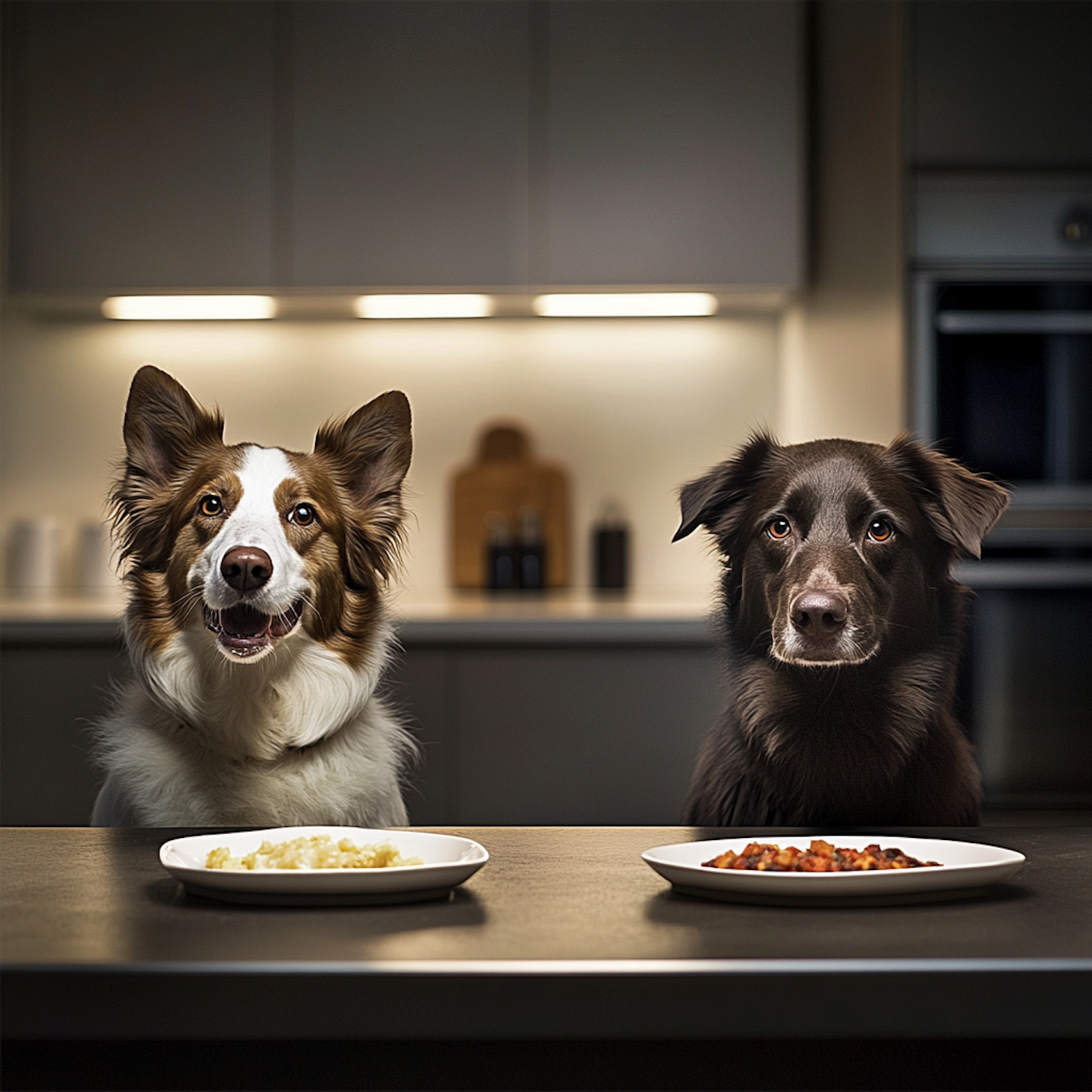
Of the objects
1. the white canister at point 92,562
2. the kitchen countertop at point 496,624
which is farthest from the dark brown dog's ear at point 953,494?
the white canister at point 92,562

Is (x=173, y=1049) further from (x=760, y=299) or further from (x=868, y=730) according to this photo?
(x=760, y=299)

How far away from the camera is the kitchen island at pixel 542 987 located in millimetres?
660

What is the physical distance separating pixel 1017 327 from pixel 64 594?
2232 millimetres

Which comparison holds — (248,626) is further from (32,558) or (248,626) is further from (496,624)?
(32,558)

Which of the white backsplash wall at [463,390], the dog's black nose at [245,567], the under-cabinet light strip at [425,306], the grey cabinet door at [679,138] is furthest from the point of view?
the white backsplash wall at [463,390]

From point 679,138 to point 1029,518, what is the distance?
114 cm

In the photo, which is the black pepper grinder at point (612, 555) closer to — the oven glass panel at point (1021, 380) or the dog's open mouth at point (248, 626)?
the oven glass panel at point (1021, 380)

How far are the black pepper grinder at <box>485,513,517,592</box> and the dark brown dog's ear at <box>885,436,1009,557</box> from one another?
181cm

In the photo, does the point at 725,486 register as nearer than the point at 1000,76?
Yes

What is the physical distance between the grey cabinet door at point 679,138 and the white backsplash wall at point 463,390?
0.36 meters

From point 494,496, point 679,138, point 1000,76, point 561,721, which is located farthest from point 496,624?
point 1000,76

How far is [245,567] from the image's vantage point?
112cm

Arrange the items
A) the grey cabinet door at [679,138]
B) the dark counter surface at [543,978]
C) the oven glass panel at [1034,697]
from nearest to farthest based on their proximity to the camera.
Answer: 1. the dark counter surface at [543,978]
2. the oven glass panel at [1034,697]
3. the grey cabinet door at [679,138]

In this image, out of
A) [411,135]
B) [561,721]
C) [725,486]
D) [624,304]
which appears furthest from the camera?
[624,304]
